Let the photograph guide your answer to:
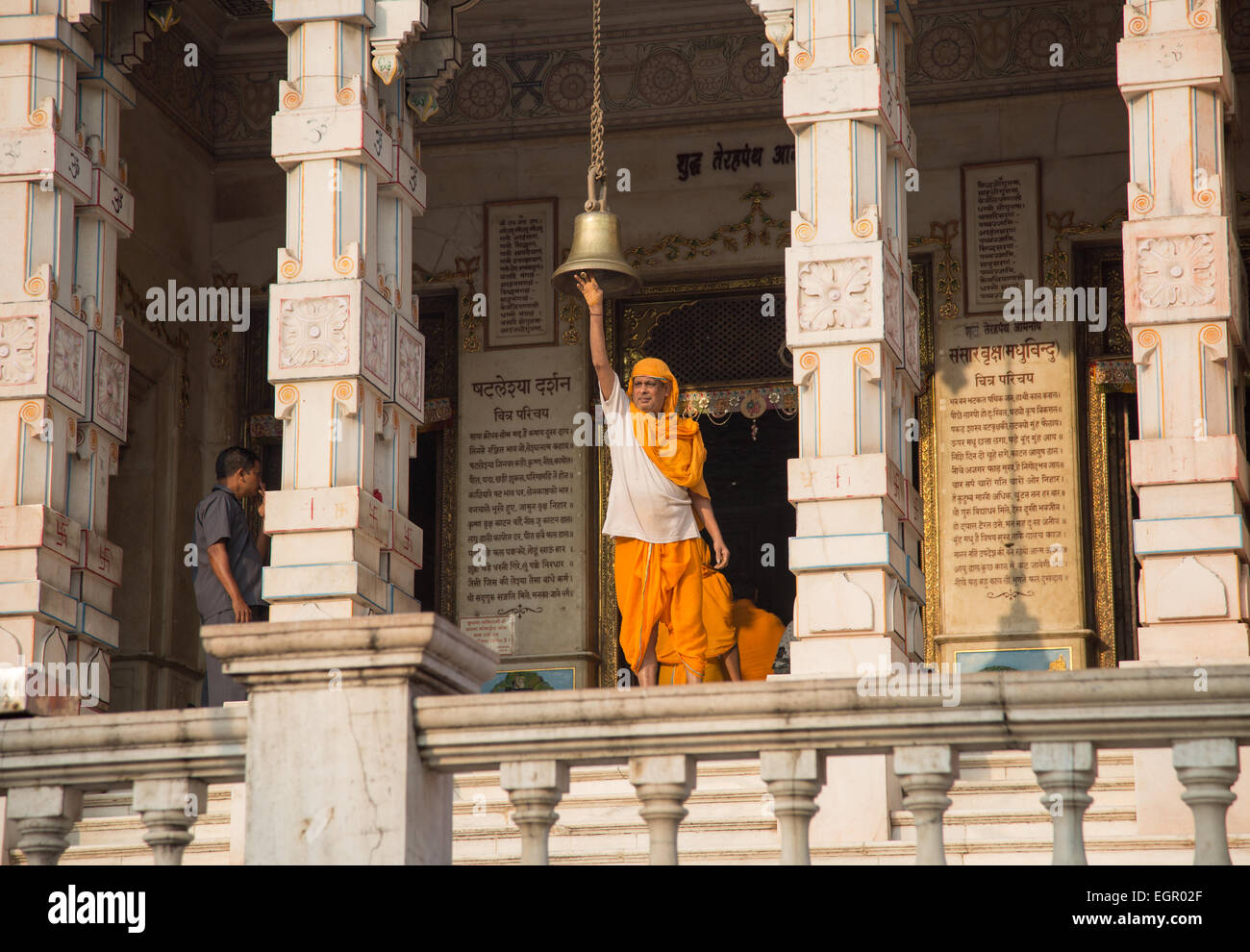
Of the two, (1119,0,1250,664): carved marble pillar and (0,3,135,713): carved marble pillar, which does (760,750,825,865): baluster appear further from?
(0,3,135,713): carved marble pillar

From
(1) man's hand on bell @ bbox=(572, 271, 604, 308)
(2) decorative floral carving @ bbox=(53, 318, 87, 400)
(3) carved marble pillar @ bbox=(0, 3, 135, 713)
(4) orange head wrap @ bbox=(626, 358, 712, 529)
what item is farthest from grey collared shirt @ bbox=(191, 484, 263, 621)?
(4) orange head wrap @ bbox=(626, 358, 712, 529)

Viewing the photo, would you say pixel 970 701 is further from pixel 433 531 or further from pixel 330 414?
pixel 433 531

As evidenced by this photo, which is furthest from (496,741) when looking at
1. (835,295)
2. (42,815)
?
(835,295)

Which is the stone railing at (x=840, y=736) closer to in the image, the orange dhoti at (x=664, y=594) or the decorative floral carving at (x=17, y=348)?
the orange dhoti at (x=664, y=594)

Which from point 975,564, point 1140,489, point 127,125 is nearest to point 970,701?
point 1140,489

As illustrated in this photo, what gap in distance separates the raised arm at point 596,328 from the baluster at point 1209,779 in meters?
6.94

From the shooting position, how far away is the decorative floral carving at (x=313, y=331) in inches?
518

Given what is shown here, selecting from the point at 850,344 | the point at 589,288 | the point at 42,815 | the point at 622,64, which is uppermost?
the point at 622,64

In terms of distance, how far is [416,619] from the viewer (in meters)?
6.65

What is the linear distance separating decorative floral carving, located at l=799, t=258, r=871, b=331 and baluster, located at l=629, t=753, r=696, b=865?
620 cm

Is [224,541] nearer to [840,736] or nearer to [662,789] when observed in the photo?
[662,789]

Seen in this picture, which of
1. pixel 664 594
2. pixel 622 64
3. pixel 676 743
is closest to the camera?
pixel 676 743

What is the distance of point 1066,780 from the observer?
20.9 feet

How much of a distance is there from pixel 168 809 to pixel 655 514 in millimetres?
6779
